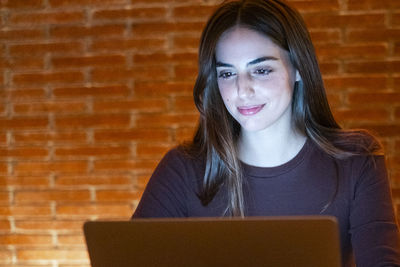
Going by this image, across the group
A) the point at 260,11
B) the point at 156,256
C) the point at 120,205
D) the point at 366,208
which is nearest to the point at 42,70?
the point at 120,205

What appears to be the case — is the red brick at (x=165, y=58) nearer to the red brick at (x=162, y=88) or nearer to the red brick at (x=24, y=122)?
the red brick at (x=162, y=88)

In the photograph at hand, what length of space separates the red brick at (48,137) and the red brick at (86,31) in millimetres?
444

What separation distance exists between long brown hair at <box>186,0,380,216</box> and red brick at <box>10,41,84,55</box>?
3.62 ft

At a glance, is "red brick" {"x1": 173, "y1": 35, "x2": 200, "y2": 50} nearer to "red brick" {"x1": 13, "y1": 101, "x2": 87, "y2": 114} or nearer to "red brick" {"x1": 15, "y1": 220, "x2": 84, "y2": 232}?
"red brick" {"x1": 13, "y1": 101, "x2": 87, "y2": 114}

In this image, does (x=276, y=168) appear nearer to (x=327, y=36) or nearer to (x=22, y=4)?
(x=327, y=36)

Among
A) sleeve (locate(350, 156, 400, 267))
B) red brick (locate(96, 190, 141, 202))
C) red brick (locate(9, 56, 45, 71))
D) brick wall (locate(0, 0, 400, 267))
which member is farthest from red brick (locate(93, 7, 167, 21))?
sleeve (locate(350, 156, 400, 267))

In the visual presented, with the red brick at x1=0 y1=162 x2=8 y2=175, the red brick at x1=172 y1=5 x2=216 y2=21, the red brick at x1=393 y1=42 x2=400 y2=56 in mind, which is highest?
the red brick at x1=172 y1=5 x2=216 y2=21

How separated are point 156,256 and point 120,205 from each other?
1.72 m

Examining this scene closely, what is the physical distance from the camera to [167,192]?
1.49 meters

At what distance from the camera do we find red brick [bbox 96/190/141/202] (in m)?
2.52

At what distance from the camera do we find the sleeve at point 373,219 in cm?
123

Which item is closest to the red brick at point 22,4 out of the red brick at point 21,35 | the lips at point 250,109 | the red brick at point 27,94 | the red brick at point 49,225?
the red brick at point 21,35

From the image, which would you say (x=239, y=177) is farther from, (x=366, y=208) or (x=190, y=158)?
(x=366, y=208)

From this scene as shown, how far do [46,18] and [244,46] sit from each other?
140 centimetres
